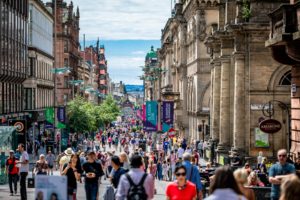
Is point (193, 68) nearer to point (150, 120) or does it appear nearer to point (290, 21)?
point (150, 120)

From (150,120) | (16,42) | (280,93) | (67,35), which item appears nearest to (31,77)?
(16,42)

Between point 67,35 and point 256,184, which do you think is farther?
point 67,35

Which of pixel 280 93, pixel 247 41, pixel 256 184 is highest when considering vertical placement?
pixel 247 41

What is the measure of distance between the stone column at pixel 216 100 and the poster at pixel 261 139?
7.22 metres

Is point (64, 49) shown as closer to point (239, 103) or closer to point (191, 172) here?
point (239, 103)

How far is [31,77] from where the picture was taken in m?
74.2

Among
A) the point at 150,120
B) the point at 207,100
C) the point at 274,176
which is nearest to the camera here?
the point at 274,176

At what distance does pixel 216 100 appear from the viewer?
41156 millimetres

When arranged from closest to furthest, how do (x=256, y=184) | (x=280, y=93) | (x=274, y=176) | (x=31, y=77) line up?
(x=274, y=176) → (x=256, y=184) → (x=280, y=93) → (x=31, y=77)

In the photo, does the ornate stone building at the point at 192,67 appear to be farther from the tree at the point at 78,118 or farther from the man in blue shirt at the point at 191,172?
the man in blue shirt at the point at 191,172

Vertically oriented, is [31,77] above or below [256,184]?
above

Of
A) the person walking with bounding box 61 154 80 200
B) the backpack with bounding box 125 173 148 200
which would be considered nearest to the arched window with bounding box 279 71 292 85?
the person walking with bounding box 61 154 80 200

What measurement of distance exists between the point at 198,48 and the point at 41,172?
4286cm

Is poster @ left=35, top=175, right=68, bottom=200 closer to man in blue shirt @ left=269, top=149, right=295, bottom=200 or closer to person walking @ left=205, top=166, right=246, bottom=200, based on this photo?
man in blue shirt @ left=269, top=149, right=295, bottom=200
